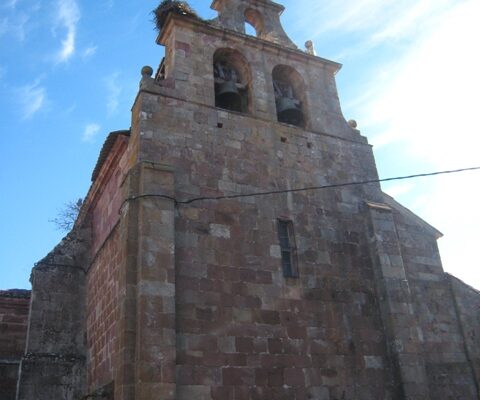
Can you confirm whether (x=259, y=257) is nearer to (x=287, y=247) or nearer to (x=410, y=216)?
(x=287, y=247)

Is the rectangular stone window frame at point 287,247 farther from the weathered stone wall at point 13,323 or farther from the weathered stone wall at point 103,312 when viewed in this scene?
Answer: the weathered stone wall at point 13,323

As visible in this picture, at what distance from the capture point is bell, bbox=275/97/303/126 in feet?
37.4

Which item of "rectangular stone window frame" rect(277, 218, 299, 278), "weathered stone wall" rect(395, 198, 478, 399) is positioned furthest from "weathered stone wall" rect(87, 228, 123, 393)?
"weathered stone wall" rect(395, 198, 478, 399)

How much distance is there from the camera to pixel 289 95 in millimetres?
11828

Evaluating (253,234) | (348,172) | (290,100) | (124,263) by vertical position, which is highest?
(290,100)

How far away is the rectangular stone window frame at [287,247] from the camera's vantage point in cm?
920

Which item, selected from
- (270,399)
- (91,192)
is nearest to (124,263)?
(270,399)

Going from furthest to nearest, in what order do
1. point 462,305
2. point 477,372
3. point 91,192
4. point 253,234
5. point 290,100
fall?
point 91,192
point 290,100
point 462,305
point 477,372
point 253,234

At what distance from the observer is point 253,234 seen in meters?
9.09

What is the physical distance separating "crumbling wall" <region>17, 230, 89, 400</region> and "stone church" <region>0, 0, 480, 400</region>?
30 millimetres

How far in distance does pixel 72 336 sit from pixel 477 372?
8.36 meters

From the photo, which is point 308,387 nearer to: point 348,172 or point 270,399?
point 270,399

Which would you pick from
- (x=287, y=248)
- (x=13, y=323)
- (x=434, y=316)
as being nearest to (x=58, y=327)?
(x=13, y=323)

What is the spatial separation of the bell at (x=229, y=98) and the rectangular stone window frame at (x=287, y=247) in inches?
118
